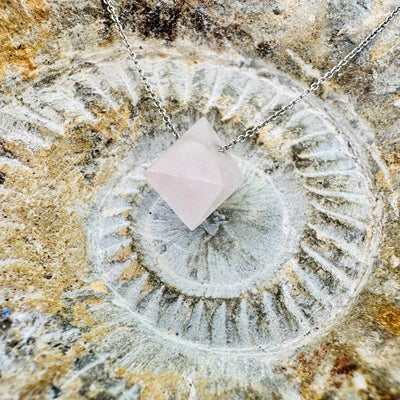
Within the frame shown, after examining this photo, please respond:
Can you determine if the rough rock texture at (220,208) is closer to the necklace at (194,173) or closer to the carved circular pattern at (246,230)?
the carved circular pattern at (246,230)

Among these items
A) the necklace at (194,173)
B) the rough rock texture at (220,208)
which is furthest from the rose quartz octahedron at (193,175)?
the rough rock texture at (220,208)

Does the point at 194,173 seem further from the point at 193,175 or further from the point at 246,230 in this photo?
the point at 246,230

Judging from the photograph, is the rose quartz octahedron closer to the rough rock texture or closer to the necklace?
the necklace

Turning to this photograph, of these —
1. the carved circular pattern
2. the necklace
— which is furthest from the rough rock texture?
the necklace

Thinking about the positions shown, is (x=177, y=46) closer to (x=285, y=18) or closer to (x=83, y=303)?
(x=285, y=18)

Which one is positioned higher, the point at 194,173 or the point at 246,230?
the point at 194,173

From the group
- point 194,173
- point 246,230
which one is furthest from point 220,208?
point 194,173
